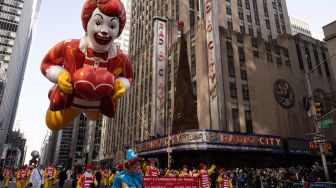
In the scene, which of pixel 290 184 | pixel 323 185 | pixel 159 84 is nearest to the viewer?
pixel 323 185

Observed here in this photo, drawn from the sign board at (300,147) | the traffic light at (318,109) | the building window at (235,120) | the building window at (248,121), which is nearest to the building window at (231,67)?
the building window at (235,120)

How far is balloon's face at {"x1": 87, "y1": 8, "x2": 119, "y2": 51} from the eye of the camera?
7.08m

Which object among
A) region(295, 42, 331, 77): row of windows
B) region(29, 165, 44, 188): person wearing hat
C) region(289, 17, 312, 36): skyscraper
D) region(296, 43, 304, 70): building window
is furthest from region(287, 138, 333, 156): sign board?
region(289, 17, 312, 36): skyscraper

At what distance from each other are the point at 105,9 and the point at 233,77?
3147cm

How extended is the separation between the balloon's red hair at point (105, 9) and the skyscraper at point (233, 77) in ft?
71.0

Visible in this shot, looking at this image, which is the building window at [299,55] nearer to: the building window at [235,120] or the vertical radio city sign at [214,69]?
the building window at [235,120]

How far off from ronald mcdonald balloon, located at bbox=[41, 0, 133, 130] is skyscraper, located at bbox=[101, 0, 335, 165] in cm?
2077

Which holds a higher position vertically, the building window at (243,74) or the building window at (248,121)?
the building window at (243,74)

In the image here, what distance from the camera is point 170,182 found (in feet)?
42.2

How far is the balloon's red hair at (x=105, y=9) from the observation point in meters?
7.11

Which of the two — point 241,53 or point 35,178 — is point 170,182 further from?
point 241,53

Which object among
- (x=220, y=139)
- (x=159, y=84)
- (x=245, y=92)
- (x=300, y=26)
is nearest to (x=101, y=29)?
(x=220, y=139)

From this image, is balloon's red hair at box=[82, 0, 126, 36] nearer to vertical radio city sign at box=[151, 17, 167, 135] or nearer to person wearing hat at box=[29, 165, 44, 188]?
person wearing hat at box=[29, 165, 44, 188]

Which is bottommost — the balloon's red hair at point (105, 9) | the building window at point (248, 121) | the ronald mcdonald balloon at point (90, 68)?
the ronald mcdonald balloon at point (90, 68)
